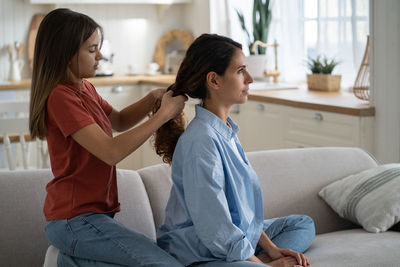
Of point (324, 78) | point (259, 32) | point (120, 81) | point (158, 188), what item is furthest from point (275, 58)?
point (158, 188)

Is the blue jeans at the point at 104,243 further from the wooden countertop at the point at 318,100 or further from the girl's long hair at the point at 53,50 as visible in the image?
the wooden countertop at the point at 318,100

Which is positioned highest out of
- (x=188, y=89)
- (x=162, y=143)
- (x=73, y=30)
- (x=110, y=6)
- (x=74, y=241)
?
(x=110, y=6)

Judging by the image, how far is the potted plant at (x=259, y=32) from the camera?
189 inches

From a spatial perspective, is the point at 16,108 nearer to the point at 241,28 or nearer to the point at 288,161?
the point at 288,161

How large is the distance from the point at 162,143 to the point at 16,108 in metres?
1.43

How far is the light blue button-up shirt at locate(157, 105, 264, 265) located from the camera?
5.60 ft

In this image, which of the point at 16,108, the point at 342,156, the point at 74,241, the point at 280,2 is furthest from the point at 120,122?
the point at 280,2

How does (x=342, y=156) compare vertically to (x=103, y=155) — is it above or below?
below

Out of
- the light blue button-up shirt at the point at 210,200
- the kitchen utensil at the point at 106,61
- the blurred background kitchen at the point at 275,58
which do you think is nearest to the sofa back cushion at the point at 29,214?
the light blue button-up shirt at the point at 210,200

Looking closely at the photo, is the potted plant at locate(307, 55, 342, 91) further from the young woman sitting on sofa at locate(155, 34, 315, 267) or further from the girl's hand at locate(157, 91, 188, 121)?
the girl's hand at locate(157, 91, 188, 121)

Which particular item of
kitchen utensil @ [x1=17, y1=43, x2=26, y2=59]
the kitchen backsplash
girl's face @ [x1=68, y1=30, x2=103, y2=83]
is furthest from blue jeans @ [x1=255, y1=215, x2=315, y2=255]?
kitchen utensil @ [x1=17, y1=43, x2=26, y2=59]

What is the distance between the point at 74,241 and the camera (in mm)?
1721

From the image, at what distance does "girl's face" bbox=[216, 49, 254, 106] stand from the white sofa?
1.83ft

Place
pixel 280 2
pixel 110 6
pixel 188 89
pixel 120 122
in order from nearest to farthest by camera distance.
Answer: pixel 188 89, pixel 120 122, pixel 280 2, pixel 110 6
